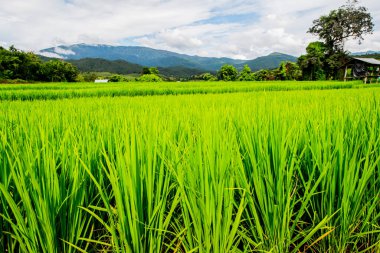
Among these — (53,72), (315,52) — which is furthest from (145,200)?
(53,72)

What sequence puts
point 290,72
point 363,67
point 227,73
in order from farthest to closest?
point 227,73 < point 290,72 < point 363,67

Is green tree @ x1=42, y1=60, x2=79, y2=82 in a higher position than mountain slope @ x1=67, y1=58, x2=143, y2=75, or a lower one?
lower

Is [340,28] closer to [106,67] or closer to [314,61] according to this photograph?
[314,61]

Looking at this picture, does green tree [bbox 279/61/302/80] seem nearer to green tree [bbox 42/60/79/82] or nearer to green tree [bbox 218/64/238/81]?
green tree [bbox 218/64/238/81]

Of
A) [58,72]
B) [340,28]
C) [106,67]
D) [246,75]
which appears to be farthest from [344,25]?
[106,67]

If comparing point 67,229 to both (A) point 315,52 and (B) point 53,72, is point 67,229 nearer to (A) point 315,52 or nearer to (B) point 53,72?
(A) point 315,52

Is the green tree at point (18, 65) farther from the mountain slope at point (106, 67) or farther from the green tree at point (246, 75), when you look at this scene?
the mountain slope at point (106, 67)

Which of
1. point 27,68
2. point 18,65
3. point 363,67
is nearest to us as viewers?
point 363,67

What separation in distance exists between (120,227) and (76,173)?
25 cm

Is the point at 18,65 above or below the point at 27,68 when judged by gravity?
above

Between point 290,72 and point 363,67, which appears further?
point 290,72

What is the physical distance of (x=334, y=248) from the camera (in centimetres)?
96

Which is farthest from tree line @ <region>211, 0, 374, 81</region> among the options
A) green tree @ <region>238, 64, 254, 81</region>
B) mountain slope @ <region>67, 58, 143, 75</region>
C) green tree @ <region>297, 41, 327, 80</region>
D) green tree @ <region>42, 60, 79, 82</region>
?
mountain slope @ <region>67, 58, 143, 75</region>

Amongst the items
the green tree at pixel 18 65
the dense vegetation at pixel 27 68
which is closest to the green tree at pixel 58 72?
the dense vegetation at pixel 27 68
